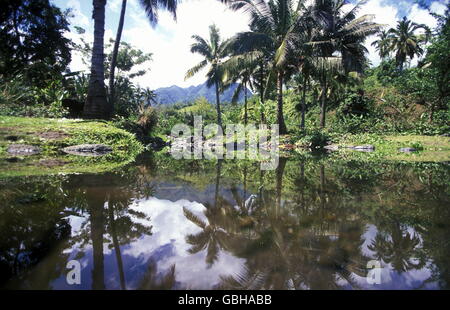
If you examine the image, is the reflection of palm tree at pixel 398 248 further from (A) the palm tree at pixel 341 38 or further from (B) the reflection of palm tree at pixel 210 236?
(A) the palm tree at pixel 341 38

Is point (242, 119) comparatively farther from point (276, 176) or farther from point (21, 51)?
point (276, 176)

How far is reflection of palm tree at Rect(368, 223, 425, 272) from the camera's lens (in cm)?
174

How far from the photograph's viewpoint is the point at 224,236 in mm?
2229

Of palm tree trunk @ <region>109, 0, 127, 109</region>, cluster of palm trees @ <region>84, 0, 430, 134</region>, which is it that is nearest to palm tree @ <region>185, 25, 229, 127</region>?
cluster of palm trees @ <region>84, 0, 430, 134</region>

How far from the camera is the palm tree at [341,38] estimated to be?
15421 mm

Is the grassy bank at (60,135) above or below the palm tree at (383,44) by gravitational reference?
below

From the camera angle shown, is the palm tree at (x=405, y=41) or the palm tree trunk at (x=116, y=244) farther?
the palm tree at (x=405, y=41)

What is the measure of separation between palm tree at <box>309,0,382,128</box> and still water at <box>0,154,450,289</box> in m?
13.5

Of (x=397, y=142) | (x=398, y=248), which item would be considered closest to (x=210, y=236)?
(x=398, y=248)

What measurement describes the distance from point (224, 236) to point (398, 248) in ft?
4.37

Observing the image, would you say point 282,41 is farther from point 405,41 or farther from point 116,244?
point 405,41

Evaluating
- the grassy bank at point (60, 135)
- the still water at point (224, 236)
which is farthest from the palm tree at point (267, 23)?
the still water at point (224, 236)

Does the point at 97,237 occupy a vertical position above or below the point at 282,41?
below

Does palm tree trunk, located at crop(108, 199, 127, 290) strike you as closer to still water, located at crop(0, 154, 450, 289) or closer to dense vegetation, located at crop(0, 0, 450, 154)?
still water, located at crop(0, 154, 450, 289)
